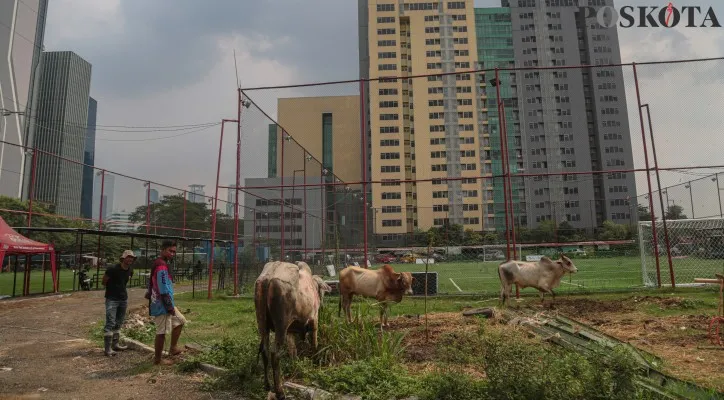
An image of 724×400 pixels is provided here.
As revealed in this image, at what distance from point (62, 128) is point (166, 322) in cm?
3094

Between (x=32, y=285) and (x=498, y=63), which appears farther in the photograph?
(x=498, y=63)

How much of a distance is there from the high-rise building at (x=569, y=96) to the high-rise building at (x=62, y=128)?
76.5 meters

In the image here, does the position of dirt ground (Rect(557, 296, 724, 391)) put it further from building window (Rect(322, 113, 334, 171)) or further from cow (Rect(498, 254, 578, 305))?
building window (Rect(322, 113, 334, 171))

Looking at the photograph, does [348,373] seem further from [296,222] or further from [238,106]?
[296,222]

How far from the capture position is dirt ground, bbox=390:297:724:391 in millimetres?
5660

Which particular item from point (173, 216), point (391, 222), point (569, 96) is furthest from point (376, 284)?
point (569, 96)

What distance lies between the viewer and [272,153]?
19.7 meters

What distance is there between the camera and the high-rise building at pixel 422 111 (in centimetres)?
6831

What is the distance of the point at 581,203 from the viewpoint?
193 feet

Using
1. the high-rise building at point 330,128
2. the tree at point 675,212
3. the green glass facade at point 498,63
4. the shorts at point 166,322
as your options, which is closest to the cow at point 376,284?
the shorts at point 166,322

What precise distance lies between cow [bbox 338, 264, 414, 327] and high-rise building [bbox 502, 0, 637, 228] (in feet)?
268

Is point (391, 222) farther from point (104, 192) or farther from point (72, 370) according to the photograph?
point (72, 370)

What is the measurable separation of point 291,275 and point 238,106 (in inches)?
461

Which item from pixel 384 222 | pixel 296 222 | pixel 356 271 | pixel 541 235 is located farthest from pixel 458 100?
pixel 356 271
